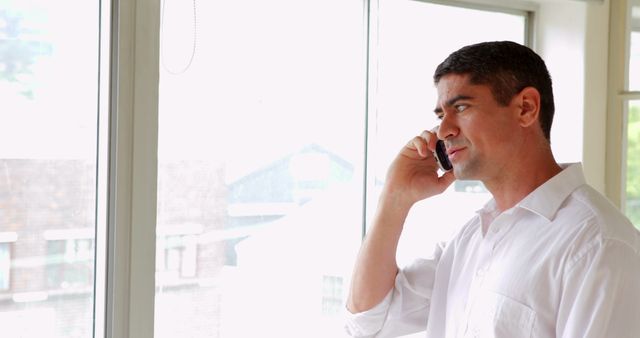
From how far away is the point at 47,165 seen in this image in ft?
6.36

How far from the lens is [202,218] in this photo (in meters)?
2.25

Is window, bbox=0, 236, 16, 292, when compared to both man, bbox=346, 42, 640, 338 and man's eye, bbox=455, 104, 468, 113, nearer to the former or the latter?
man, bbox=346, 42, 640, 338

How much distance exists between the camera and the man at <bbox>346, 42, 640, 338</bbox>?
4.52 feet

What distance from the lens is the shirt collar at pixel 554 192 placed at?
1.53 m

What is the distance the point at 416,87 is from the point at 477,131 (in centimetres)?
115

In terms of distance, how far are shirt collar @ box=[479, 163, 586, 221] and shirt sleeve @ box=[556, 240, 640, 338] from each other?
15cm

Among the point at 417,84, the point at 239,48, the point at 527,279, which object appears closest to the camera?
the point at 527,279

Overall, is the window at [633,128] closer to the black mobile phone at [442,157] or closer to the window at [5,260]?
the black mobile phone at [442,157]

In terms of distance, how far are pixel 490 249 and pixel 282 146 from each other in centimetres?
91

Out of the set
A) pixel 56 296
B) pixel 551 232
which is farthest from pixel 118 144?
pixel 551 232

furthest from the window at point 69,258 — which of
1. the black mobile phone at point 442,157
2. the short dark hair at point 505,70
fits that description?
the short dark hair at point 505,70

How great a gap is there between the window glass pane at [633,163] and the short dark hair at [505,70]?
1.43 m

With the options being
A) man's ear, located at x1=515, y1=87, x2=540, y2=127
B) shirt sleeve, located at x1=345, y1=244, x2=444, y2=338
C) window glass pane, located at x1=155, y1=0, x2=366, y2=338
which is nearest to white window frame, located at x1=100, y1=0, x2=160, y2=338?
window glass pane, located at x1=155, y1=0, x2=366, y2=338

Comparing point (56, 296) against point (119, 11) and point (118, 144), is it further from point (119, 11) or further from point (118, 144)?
point (119, 11)
